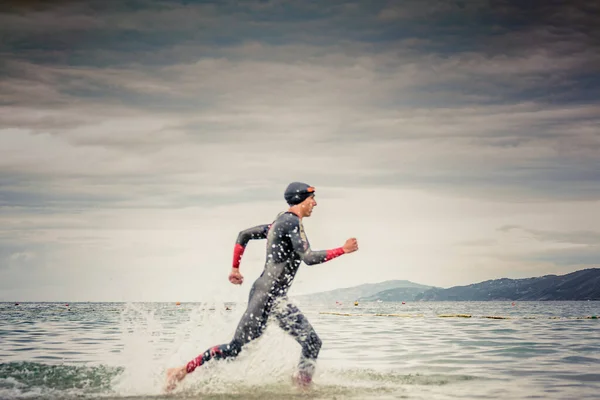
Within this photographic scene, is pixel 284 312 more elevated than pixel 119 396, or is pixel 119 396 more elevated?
pixel 284 312

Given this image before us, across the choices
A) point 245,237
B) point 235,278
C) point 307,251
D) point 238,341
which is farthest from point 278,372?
point 307,251

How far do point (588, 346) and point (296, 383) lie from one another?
10.1m

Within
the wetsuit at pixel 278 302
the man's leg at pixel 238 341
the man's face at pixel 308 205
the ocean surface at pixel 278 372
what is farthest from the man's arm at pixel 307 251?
the ocean surface at pixel 278 372

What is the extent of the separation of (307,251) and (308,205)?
735 millimetres

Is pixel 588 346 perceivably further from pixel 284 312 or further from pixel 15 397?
pixel 15 397

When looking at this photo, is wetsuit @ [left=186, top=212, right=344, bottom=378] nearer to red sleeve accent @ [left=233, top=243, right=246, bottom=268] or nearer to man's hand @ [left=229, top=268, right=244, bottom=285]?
man's hand @ [left=229, top=268, right=244, bottom=285]

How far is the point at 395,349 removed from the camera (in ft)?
54.1

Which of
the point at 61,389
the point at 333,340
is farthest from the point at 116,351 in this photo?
the point at 61,389

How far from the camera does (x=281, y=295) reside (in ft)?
31.5

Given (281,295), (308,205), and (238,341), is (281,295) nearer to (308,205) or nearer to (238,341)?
(238,341)

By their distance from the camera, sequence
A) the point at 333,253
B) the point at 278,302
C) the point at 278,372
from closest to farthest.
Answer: the point at 333,253 < the point at 278,302 < the point at 278,372

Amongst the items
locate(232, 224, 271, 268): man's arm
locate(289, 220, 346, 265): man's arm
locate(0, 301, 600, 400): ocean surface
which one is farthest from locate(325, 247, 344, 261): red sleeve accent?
locate(0, 301, 600, 400): ocean surface

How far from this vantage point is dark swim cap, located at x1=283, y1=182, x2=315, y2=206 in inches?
379

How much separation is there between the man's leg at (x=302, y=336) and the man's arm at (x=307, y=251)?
841 mm
